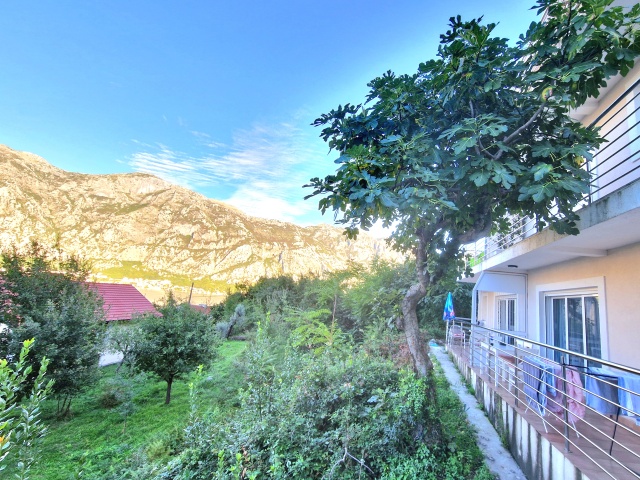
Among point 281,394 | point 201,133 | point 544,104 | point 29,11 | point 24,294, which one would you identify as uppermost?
point 201,133

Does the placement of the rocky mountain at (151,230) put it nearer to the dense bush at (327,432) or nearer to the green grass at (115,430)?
the green grass at (115,430)

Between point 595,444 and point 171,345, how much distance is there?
10.2 meters

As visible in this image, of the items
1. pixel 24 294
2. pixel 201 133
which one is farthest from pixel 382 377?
pixel 201 133

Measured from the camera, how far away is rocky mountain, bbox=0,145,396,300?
55.8 m

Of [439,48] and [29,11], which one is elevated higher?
[29,11]

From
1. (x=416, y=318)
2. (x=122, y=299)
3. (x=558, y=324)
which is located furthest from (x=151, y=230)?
(x=558, y=324)

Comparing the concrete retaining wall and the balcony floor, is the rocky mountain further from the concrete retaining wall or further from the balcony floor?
the balcony floor

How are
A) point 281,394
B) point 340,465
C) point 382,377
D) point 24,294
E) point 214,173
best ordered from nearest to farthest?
point 340,465 → point 281,394 → point 382,377 → point 24,294 → point 214,173

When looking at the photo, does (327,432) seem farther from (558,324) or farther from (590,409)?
(558,324)

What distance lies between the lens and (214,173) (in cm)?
8662

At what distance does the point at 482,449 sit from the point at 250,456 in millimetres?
4050

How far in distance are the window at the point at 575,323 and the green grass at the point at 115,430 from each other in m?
8.52

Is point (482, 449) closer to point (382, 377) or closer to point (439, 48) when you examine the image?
point (382, 377)

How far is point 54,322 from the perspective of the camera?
A: 7.63m
